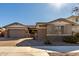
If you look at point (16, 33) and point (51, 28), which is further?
point (16, 33)

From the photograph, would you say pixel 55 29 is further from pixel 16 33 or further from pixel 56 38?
pixel 16 33

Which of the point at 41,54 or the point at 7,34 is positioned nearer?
the point at 41,54

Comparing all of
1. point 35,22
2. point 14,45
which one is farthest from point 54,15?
point 14,45

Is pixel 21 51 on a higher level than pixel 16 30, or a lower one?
lower

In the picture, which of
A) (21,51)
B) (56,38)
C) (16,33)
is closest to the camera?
(21,51)

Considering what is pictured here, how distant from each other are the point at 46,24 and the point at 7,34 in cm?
122

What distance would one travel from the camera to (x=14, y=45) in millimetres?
5773

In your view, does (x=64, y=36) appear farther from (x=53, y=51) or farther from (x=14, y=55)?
(x=14, y=55)

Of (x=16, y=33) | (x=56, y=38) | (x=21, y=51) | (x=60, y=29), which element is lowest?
(x=21, y=51)

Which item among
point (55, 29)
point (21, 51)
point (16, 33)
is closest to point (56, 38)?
point (55, 29)

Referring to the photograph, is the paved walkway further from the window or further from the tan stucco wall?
the window

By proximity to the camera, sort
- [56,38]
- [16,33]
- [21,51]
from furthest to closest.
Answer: [16,33] → [56,38] → [21,51]

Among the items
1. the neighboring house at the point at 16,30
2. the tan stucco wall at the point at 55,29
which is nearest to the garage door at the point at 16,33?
the neighboring house at the point at 16,30

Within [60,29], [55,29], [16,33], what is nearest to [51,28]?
[55,29]
